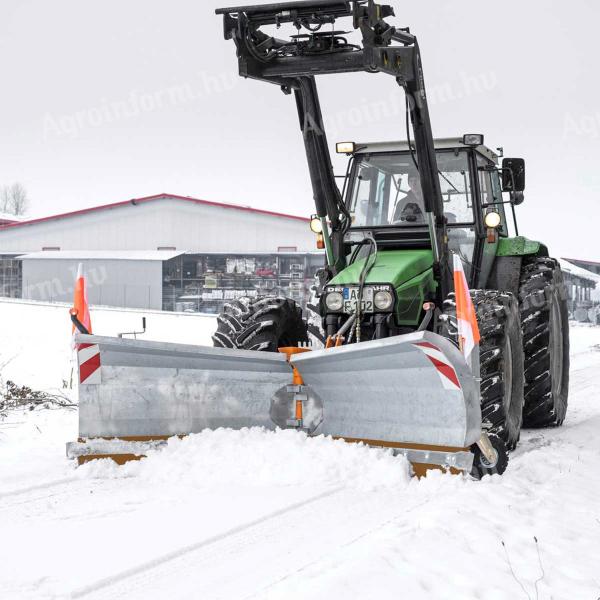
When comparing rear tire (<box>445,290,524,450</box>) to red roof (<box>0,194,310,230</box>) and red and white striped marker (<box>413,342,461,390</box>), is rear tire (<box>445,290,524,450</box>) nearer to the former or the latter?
red and white striped marker (<box>413,342,461,390</box>)

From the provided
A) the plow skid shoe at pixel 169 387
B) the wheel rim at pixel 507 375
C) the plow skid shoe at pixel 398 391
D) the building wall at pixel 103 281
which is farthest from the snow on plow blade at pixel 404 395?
the building wall at pixel 103 281

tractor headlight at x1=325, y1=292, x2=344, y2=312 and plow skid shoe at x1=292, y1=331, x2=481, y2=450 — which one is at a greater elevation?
tractor headlight at x1=325, y1=292, x2=344, y2=312

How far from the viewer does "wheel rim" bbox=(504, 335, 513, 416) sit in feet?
18.9

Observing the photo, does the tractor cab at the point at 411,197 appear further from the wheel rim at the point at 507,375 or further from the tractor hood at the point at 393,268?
the wheel rim at the point at 507,375

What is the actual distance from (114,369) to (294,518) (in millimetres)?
1757

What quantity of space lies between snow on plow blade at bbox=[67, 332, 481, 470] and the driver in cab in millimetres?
1812

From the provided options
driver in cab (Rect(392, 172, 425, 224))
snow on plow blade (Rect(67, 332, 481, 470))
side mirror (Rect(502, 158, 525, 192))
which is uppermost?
side mirror (Rect(502, 158, 525, 192))

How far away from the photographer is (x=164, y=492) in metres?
4.85

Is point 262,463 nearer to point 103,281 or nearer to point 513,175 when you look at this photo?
point 513,175

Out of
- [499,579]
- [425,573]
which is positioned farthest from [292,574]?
[499,579]

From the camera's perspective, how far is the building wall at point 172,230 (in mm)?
32906

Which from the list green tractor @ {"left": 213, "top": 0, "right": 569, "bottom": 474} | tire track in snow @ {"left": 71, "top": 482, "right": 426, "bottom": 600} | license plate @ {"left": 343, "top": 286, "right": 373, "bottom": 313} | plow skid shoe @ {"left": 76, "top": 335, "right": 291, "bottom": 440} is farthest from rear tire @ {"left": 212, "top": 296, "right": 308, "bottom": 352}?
tire track in snow @ {"left": 71, "top": 482, "right": 426, "bottom": 600}

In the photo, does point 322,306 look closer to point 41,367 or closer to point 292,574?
point 292,574

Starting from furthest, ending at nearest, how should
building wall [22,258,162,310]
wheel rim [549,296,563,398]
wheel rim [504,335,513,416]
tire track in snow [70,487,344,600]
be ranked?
1. building wall [22,258,162,310]
2. wheel rim [549,296,563,398]
3. wheel rim [504,335,513,416]
4. tire track in snow [70,487,344,600]
